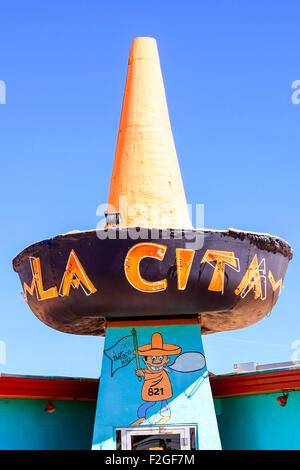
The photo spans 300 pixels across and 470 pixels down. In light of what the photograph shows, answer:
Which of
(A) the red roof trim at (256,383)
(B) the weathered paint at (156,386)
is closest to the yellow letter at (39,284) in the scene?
(B) the weathered paint at (156,386)

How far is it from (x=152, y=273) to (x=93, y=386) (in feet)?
17.0

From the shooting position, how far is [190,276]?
1680 cm

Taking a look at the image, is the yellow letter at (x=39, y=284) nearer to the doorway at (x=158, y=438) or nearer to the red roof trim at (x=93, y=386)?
the red roof trim at (x=93, y=386)

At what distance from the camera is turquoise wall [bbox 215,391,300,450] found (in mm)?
19250

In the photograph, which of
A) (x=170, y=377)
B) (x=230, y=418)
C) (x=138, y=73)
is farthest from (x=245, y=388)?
(x=138, y=73)

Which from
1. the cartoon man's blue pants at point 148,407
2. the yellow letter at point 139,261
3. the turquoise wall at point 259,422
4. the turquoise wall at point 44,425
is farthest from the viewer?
the turquoise wall at point 44,425

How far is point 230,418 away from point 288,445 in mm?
1846

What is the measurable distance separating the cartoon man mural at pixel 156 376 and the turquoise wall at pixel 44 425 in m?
3.63

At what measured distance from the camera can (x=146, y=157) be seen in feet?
62.1

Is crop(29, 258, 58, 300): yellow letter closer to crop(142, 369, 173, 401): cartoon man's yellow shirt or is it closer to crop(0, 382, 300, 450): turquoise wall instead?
crop(142, 369, 173, 401): cartoon man's yellow shirt

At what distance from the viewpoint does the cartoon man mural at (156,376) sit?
56.7 feet
